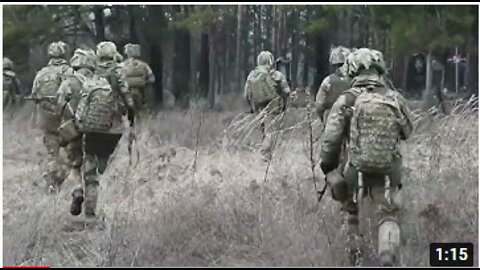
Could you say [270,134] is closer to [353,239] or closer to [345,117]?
[353,239]

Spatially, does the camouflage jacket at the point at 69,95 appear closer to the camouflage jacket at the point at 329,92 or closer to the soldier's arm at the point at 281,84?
the camouflage jacket at the point at 329,92

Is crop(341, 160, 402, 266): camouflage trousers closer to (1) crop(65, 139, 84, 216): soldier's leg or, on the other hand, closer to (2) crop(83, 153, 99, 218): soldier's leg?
(2) crop(83, 153, 99, 218): soldier's leg

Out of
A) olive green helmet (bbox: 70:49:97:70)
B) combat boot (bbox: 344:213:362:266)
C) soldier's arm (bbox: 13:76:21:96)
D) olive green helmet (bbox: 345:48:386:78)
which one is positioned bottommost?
combat boot (bbox: 344:213:362:266)

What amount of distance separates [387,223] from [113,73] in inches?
135

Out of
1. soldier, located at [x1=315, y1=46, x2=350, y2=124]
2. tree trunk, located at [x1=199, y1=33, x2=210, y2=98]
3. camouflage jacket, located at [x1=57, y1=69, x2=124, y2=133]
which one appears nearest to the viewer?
soldier, located at [x1=315, y1=46, x2=350, y2=124]

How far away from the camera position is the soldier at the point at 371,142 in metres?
4.68

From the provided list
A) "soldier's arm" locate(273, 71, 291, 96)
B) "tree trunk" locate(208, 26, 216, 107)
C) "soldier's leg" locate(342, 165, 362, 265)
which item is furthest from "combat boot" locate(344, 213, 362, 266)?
"tree trunk" locate(208, 26, 216, 107)

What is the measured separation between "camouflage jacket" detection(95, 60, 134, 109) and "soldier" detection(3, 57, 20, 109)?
234 inches

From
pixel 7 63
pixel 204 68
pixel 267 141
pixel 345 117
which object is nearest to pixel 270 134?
pixel 267 141

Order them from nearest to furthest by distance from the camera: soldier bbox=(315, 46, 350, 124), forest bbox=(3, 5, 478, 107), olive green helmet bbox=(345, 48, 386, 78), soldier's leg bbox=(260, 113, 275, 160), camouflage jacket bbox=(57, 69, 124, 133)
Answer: olive green helmet bbox=(345, 48, 386, 78)
soldier bbox=(315, 46, 350, 124)
camouflage jacket bbox=(57, 69, 124, 133)
soldier's leg bbox=(260, 113, 275, 160)
forest bbox=(3, 5, 478, 107)

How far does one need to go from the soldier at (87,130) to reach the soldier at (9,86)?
6.70m

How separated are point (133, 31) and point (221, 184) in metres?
7.09

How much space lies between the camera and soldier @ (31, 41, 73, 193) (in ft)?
25.6

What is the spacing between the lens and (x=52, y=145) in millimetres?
7992
